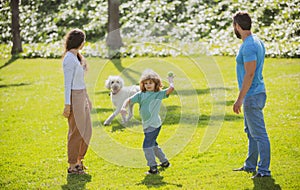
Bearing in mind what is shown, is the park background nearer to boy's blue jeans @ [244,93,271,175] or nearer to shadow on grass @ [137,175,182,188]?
shadow on grass @ [137,175,182,188]

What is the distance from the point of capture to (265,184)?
5.52 m

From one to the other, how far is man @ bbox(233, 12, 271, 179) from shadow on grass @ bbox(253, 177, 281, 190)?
7cm

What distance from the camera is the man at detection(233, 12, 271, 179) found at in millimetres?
5523

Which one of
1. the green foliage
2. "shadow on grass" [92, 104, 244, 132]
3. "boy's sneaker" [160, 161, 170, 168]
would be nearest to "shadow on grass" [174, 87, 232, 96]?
"shadow on grass" [92, 104, 244, 132]

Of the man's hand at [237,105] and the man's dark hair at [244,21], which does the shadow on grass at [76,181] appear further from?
the man's dark hair at [244,21]

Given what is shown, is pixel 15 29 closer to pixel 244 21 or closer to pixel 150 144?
pixel 150 144

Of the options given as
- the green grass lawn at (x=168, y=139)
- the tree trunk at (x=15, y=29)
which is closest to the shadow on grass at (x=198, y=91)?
the green grass lawn at (x=168, y=139)

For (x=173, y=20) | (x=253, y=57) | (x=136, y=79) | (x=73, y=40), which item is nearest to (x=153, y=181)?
(x=253, y=57)

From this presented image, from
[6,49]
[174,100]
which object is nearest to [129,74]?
[174,100]

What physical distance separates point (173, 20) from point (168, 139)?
12.7 metres

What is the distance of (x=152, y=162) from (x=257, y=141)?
134 cm

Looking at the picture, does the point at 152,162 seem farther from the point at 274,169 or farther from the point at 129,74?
the point at 129,74

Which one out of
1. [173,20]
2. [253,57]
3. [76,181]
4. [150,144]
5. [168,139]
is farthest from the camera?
[173,20]

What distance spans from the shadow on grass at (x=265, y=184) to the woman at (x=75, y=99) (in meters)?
2.18
